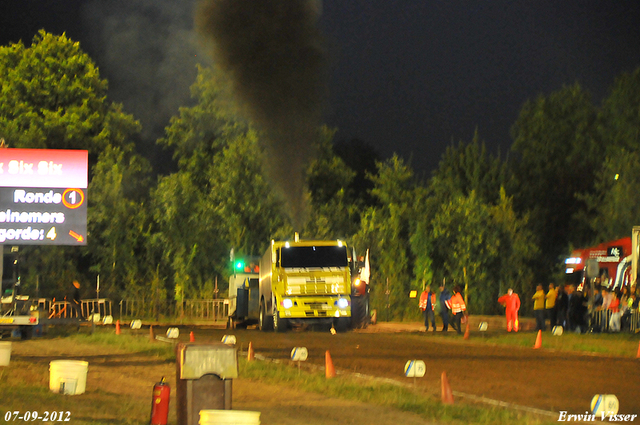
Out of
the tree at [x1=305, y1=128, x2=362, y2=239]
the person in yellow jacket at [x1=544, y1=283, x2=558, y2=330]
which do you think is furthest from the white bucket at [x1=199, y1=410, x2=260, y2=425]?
the tree at [x1=305, y1=128, x2=362, y2=239]

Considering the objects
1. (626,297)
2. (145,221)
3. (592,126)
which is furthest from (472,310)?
(592,126)

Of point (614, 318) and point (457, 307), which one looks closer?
point (614, 318)

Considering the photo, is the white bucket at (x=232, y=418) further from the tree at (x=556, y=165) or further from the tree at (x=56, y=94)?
the tree at (x=556, y=165)

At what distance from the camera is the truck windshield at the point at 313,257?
28641mm

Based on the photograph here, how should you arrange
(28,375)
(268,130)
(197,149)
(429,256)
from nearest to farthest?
(28,375) → (268,130) → (429,256) → (197,149)

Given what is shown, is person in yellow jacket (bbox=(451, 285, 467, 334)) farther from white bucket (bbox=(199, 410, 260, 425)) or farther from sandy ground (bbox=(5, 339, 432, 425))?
white bucket (bbox=(199, 410, 260, 425))

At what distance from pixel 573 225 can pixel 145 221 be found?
33.2m

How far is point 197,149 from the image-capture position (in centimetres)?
5881

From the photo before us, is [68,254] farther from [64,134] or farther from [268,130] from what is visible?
[268,130]

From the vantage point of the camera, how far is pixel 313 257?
94.2ft

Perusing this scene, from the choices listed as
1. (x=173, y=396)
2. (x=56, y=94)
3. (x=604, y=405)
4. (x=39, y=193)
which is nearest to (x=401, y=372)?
(x=173, y=396)

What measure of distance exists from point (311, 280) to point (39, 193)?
29.1 ft

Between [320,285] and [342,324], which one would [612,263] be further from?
[320,285]

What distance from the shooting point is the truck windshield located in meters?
28.6
